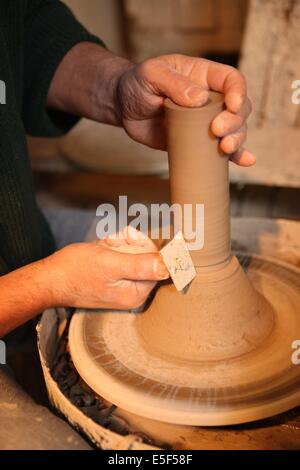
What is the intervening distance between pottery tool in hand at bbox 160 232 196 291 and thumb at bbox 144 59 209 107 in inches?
10.5

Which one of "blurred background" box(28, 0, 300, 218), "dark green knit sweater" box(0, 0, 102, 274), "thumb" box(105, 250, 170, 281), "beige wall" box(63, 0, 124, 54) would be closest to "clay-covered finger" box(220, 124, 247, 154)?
"thumb" box(105, 250, 170, 281)

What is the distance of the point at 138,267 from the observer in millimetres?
1148

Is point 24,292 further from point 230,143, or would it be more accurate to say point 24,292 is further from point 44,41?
point 44,41

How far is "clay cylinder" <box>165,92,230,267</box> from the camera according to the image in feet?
3.46

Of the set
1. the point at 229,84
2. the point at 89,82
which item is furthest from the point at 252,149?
the point at 229,84

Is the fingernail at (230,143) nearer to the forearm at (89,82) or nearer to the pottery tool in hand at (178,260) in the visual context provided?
the pottery tool in hand at (178,260)

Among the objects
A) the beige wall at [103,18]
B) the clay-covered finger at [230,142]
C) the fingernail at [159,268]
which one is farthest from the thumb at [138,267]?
the beige wall at [103,18]

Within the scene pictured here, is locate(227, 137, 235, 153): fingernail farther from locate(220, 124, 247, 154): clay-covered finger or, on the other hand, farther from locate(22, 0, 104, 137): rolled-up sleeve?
locate(22, 0, 104, 137): rolled-up sleeve

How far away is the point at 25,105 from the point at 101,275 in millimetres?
788

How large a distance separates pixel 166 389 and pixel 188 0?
282cm

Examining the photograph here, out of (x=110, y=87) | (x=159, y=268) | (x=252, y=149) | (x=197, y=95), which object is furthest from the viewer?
(x=252, y=149)

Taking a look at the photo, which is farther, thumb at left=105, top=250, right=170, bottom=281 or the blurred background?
the blurred background

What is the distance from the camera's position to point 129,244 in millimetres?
1332

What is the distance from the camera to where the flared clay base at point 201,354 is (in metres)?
1.06
